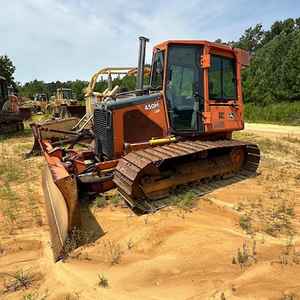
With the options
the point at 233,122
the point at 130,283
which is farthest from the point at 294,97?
the point at 130,283

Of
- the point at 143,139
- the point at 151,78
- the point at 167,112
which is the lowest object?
the point at 143,139

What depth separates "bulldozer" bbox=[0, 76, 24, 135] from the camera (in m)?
18.4

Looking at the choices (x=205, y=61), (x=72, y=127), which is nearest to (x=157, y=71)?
(x=205, y=61)

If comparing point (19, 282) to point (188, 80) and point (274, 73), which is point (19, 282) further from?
point (274, 73)

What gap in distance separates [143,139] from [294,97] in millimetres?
28011

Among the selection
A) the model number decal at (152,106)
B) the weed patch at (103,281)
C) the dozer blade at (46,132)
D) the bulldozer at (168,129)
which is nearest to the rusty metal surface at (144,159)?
the bulldozer at (168,129)

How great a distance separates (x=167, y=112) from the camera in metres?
6.51

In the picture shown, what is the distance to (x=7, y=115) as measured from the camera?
61.0 ft

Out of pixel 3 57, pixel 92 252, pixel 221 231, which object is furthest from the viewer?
pixel 3 57

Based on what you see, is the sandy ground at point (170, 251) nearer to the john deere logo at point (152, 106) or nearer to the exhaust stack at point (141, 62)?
the john deere logo at point (152, 106)

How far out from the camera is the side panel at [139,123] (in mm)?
6363

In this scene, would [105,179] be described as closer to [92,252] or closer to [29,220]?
[29,220]

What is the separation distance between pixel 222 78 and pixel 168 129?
152cm

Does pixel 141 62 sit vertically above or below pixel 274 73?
below
